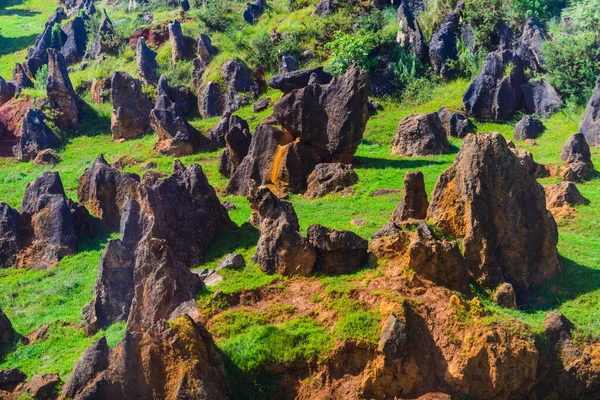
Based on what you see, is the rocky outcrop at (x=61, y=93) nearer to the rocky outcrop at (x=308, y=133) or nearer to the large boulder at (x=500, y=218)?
the rocky outcrop at (x=308, y=133)

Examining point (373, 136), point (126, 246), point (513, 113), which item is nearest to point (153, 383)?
point (126, 246)

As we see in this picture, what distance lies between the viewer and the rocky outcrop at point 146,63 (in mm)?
54844

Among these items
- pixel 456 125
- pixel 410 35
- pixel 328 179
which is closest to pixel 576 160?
pixel 456 125

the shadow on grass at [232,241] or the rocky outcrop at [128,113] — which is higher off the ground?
the shadow on grass at [232,241]

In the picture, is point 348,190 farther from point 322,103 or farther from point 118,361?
point 118,361

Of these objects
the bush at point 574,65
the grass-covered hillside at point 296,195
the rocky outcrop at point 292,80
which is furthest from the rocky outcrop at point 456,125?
A: the rocky outcrop at point 292,80

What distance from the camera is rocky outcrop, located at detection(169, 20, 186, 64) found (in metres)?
57.3

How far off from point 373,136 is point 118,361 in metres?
27.7

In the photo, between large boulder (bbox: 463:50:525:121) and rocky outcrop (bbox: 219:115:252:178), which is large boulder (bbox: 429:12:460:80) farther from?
rocky outcrop (bbox: 219:115:252:178)

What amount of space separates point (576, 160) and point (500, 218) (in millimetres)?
14193

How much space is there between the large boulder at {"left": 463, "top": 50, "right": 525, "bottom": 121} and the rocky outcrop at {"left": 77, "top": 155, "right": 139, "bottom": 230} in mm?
20345

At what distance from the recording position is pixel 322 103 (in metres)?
34.3

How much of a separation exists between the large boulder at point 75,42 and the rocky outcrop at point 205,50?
14822 mm

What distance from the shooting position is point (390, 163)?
1366 inches
